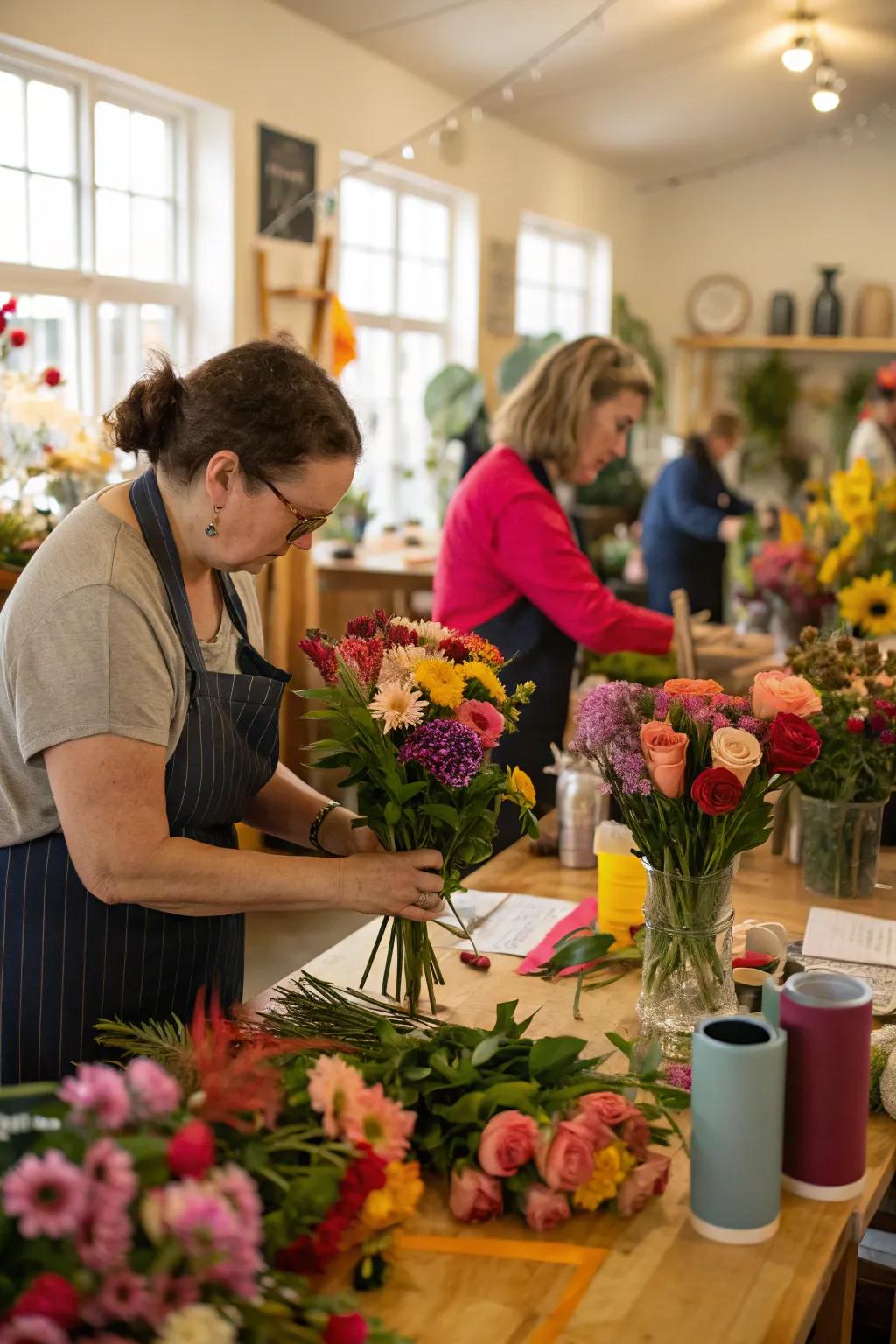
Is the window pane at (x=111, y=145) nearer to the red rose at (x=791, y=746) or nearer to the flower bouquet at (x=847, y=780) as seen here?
the flower bouquet at (x=847, y=780)

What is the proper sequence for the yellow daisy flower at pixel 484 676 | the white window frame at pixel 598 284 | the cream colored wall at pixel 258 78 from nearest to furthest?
the yellow daisy flower at pixel 484 676
the cream colored wall at pixel 258 78
the white window frame at pixel 598 284

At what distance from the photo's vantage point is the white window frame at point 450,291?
271 inches

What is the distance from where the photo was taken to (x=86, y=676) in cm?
153

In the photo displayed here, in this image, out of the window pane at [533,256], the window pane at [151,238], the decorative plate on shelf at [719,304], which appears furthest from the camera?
the decorative plate on shelf at [719,304]

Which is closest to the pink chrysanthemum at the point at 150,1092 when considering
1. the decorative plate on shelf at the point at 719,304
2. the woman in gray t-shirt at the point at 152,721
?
the woman in gray t-shirt at the point at 152,721

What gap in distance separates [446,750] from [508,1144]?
0.44 meters

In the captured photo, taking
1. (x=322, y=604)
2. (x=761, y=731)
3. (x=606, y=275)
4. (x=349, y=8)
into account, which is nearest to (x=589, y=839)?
(x=761, y=731)

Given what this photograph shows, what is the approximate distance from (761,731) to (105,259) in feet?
13.1

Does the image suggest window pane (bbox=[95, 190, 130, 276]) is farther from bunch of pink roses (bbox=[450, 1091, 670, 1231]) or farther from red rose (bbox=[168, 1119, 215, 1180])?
red rose (bbox=[168, 1119, 215, 1180])

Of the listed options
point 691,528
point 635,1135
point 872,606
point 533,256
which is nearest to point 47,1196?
point 635,1135

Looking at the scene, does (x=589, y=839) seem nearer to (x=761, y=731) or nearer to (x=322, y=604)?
(x=761, y=731)

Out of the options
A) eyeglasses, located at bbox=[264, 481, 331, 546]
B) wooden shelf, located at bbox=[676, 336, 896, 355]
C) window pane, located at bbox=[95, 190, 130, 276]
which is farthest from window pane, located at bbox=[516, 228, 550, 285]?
eyeglasses, located at bbox=[264, 481, 331, 546]

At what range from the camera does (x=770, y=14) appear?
674 cm

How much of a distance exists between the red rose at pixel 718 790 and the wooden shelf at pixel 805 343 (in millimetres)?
8453
